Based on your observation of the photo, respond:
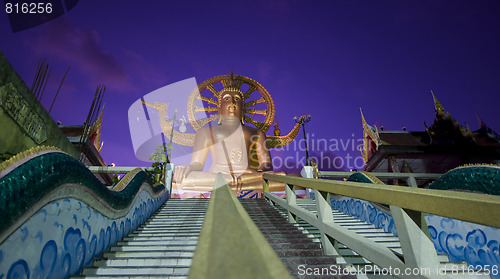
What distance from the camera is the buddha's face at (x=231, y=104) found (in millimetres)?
11609

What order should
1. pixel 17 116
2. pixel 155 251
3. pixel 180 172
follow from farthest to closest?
pixel 180 172 < pixel 17 116 < pixel 155 251

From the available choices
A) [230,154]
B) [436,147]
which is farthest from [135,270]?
[436,147]

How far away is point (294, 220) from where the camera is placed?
370cm

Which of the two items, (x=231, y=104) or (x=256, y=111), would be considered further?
(x=256, y=111)

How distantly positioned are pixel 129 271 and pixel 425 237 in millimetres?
2295

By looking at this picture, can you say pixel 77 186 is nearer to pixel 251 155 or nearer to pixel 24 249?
pixel 24 249

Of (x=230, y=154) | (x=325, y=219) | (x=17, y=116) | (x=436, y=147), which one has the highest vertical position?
(x=436, y=147)

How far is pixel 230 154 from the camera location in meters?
10.4

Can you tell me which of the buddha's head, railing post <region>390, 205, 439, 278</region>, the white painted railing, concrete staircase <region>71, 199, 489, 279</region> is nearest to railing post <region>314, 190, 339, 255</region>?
concrete staircase <region>71, 199, 489, 279</region>

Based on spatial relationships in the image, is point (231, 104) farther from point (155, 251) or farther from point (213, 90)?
point (155, 251)

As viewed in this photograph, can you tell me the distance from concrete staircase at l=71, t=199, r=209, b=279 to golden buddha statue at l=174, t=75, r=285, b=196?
4.08 metres

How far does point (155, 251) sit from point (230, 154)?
7694 mm

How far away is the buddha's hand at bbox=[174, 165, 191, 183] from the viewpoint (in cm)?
863

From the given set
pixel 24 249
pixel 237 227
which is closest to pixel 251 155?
pixel 24 249
